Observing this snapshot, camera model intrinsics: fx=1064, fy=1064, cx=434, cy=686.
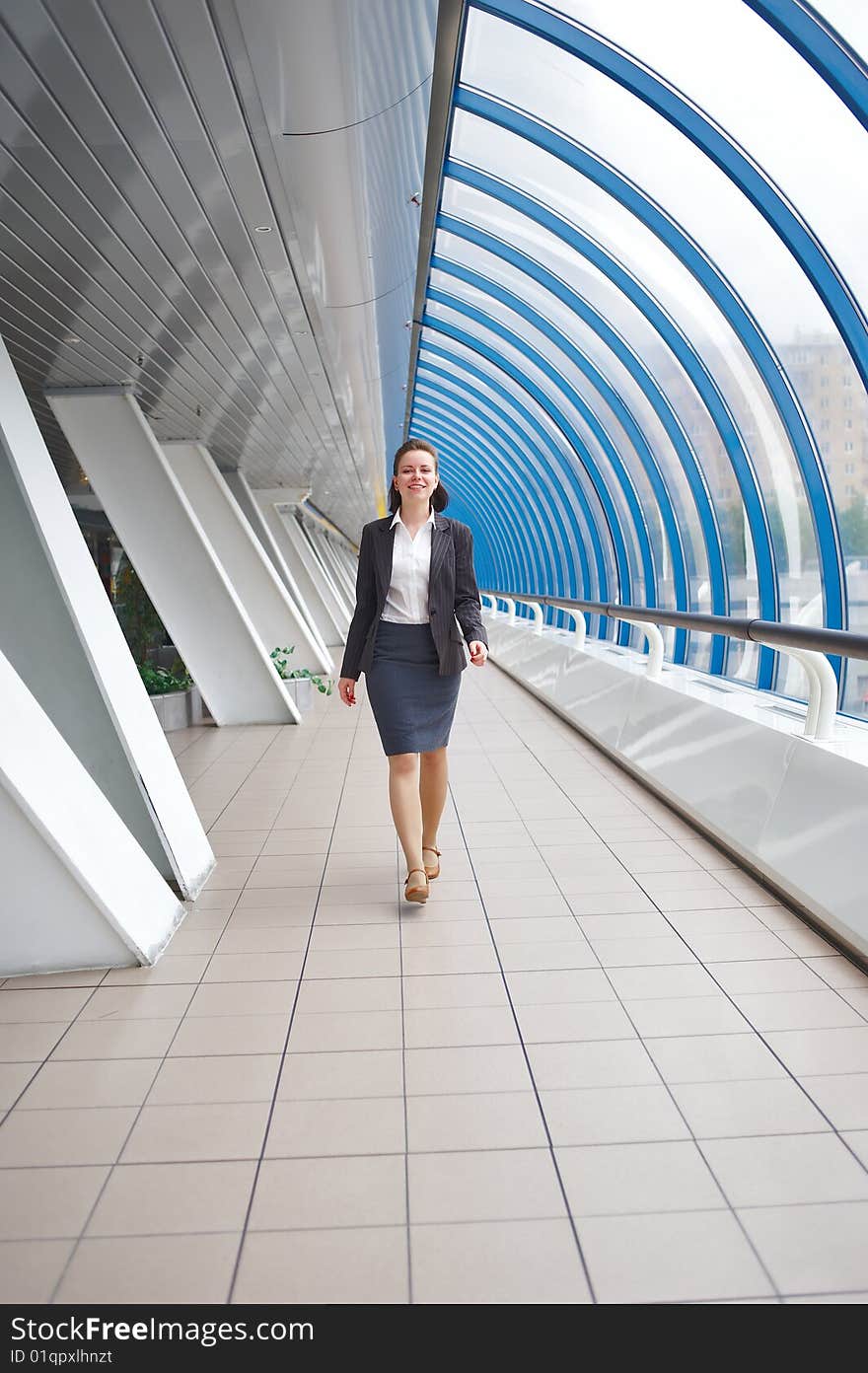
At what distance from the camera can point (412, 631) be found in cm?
428

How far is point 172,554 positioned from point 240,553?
3.30 metres

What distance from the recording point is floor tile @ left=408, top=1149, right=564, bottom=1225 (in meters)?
2.17

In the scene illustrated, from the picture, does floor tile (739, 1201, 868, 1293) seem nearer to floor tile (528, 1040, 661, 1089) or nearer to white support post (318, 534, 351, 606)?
floor tile (528, 1040, 661, 1089)

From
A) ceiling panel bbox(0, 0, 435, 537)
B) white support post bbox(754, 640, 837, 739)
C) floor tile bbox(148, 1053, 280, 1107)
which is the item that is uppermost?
ceiling panel bbox(0, 0, 435, 537)

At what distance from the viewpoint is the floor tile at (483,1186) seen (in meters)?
Result: 2.17

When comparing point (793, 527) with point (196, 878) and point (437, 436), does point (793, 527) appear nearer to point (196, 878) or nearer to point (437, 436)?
point (196, 878)

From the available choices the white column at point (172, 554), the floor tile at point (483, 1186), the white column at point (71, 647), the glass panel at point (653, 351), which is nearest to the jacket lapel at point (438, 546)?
the white column at point (71, 647)

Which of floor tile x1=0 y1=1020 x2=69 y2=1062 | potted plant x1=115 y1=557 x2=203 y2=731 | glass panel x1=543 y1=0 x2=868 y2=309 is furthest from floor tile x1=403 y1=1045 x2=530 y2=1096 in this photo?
potted plant x1=115 y1=557 x2=203 y2=731

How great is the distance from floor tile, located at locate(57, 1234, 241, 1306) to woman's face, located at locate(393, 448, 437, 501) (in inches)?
112

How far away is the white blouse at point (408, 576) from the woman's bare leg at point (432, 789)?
1.96ft

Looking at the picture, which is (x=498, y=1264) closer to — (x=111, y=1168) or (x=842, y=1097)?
(x=111, y=1168)

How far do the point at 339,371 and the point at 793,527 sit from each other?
3.65 metres
